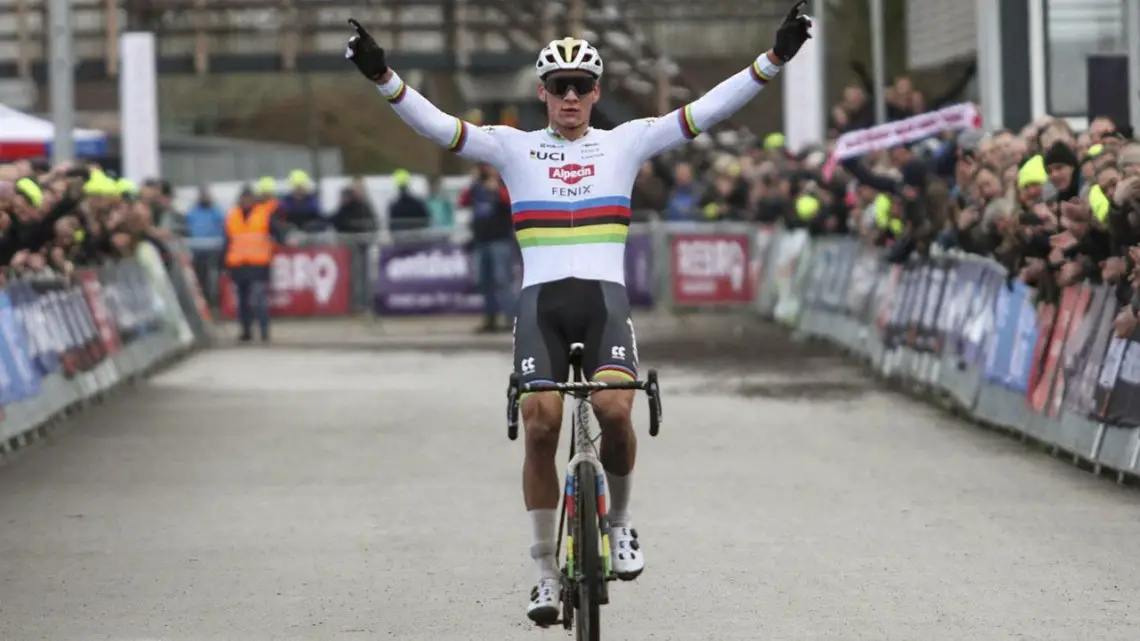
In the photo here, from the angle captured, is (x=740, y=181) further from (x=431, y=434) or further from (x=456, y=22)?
(x=431, y=434)

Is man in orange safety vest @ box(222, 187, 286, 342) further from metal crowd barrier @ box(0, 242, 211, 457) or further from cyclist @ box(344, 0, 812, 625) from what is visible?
cyclist @ box(344, 0, 812, 625)

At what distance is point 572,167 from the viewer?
387 inches

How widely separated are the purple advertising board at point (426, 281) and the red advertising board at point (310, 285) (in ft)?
1.67

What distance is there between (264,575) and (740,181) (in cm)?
2396

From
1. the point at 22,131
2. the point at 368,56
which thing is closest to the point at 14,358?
the point at 368,56

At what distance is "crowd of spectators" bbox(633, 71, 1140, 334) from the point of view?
1472 centimetres

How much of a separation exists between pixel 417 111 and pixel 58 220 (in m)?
10.3

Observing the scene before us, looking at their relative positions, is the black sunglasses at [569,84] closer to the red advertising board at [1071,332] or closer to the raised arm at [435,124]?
the raised arm at [435,124]

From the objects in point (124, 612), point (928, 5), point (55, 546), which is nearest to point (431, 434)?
point (55, 546)

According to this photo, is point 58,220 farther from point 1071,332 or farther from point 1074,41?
point 1074,41

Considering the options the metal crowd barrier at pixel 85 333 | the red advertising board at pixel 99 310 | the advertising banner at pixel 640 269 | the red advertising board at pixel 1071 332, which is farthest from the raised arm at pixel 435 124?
the advertising banner at pixel 640 269

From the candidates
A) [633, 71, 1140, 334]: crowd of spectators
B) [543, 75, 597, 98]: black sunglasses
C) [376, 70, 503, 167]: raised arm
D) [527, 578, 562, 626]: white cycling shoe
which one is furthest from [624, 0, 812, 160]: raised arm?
[633, 71, 1140, 334]: crowd of spectators

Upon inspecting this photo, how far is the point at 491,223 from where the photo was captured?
108 feet

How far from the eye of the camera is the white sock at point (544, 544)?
9359 mm
